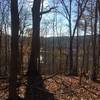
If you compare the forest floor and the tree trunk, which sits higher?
the tree trunk

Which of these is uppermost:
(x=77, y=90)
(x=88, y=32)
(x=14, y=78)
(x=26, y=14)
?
(x=26, y=14)

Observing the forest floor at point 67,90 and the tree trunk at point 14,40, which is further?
the forest floor at point 67,90

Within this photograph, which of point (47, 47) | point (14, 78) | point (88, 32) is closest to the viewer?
point (14, 78)

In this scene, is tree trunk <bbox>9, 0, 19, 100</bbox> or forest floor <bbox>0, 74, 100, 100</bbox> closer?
tree trunk <bbox>9, 0, 19, 100</bbox>

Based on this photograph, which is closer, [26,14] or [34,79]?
[34,79]

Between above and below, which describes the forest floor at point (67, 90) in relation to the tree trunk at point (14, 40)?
below

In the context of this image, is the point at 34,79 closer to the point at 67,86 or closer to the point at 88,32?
the point at 67,86

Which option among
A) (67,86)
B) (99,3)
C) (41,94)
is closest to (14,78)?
(41,94)

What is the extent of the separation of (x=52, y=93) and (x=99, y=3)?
8151mm

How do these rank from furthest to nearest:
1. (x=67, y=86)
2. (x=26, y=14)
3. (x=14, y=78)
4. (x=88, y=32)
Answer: (x=26, y=14), (x=88, y=32), (x=67, y=86), (x=14, y=78)

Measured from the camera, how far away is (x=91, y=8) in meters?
25.1

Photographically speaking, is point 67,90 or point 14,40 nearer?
point 14,40

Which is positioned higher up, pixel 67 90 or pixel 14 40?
pixel 14 40

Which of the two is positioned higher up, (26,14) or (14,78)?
(26,14)
